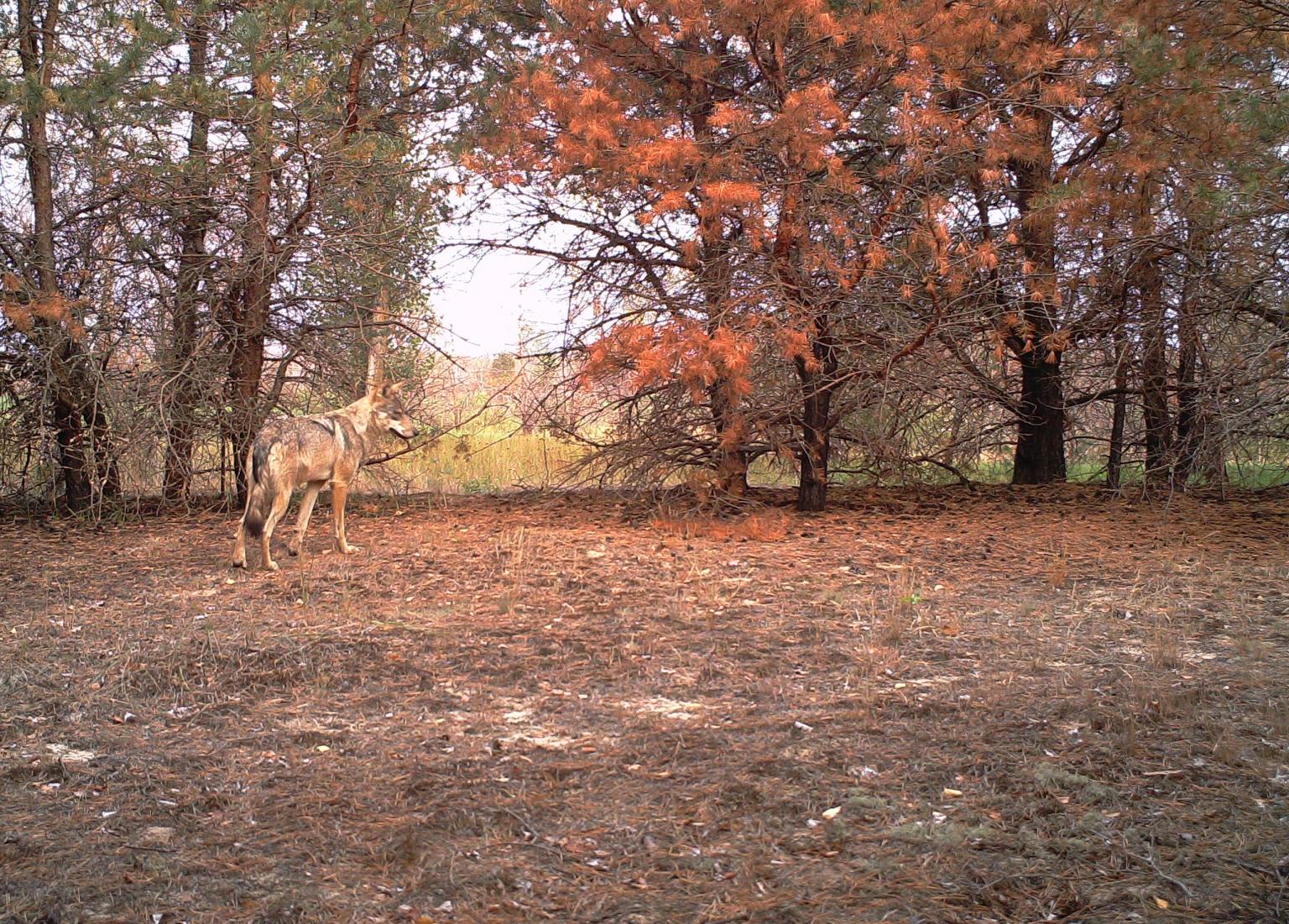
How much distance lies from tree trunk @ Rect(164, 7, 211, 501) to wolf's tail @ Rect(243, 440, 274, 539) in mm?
2172

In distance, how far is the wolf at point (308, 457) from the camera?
8.63 metres

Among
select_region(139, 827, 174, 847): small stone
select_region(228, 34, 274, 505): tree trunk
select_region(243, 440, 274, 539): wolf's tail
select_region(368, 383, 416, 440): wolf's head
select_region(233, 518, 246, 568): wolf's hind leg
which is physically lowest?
select_region(139, 827, 174, 847): small stone

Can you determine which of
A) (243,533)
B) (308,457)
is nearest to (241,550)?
(243,533)

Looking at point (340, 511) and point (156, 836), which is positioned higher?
point (340, 511)

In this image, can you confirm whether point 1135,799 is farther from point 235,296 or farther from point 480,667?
point 235,296

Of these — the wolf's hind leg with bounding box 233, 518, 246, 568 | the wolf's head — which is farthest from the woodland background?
the wolf's hind leg with bounding box 233, 518, 246, 568

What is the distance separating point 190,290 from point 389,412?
9.77 ft

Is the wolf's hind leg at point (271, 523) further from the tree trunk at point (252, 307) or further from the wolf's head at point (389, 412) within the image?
the tree trunk at point (252, 307)

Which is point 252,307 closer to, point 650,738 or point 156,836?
point 650,738

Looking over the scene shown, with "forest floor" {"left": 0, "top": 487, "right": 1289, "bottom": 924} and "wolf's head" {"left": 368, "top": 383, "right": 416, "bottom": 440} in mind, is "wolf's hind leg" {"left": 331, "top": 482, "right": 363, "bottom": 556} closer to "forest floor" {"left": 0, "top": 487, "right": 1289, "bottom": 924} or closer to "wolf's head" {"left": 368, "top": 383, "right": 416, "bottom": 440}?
"forest floor" {"left": 0, "top": 487, "right": 1289, "bottom": 924}

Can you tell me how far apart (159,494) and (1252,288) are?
11.3m

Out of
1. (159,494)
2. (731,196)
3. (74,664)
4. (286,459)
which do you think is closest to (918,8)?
(731,196)

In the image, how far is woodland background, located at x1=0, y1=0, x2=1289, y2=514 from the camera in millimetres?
9430

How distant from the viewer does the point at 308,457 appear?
8930 millimetres
